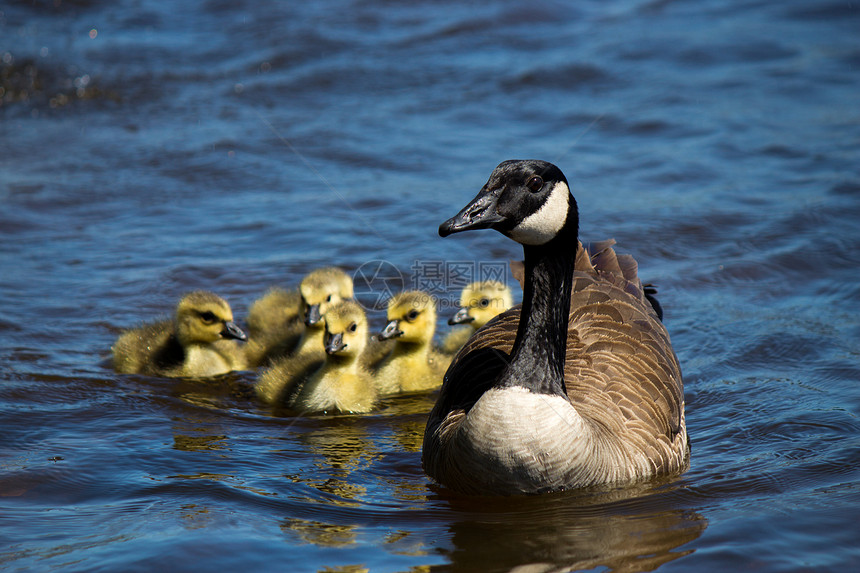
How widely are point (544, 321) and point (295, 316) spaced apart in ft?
10.9

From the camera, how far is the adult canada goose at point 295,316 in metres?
6.83

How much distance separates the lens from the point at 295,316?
7.55 metres

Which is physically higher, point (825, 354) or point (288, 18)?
point (288, 18)

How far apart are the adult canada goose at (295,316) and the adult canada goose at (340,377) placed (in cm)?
37

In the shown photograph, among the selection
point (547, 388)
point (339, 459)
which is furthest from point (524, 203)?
point (339, 459)

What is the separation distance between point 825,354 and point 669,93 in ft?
22.3

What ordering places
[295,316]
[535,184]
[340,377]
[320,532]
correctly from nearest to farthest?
[320,532]
[535,184]
[340,377]
[295,316]

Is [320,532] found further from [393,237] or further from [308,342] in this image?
[393,237]

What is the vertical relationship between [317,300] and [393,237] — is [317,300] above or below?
below

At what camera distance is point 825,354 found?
6539mm

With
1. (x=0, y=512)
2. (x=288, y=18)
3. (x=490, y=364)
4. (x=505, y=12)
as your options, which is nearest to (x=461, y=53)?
(x=505, y=12)

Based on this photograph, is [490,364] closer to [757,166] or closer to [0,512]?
[0,512]

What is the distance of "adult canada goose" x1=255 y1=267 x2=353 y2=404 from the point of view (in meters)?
6.47

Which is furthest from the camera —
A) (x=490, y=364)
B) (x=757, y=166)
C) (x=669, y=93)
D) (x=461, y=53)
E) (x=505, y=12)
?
(x=505, y=12)
